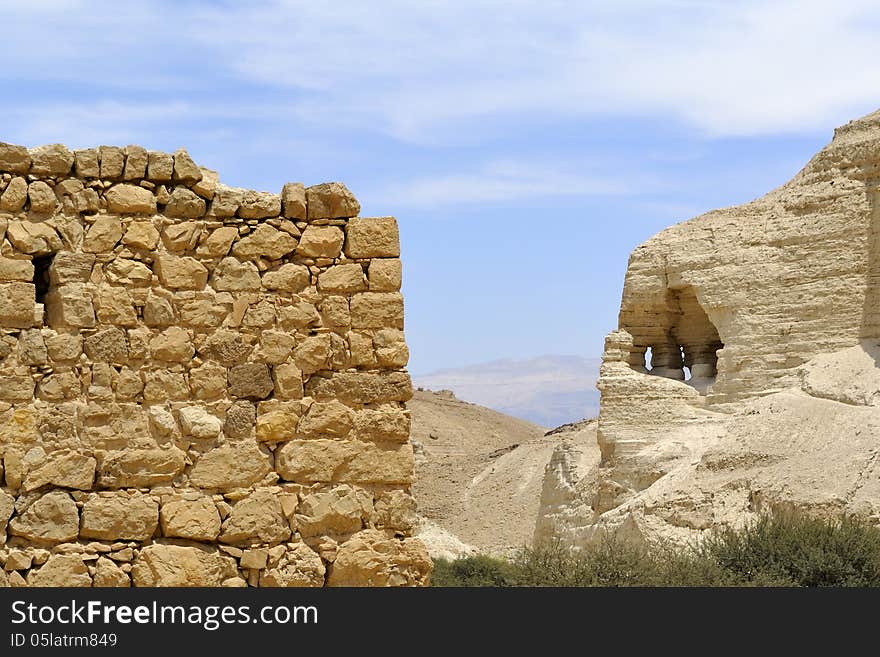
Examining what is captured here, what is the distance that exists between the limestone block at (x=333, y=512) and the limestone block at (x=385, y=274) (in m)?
1.11

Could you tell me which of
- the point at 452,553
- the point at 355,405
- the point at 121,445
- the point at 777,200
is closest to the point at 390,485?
the point at 355,405

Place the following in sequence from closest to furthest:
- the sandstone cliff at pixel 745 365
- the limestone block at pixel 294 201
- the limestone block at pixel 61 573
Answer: the limestone block at pixel 61 573, the limestone block at pixel 294 201, the sandstone cliff at pixel 745 365

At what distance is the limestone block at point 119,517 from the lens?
7.60 m

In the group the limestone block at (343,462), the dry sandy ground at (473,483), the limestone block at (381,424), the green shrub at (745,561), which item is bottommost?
the dry sandy ground at (473,483)

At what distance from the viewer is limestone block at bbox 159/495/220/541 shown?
25.3 ft

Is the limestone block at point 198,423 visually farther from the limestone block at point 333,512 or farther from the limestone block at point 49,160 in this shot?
the limestone block at point 49,160

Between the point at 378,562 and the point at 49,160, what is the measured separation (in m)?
2.75

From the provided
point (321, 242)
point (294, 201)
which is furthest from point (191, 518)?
point (294, 201)

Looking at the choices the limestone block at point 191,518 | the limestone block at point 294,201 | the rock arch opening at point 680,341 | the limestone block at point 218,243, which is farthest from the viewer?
the rock arch opening at point 680,341

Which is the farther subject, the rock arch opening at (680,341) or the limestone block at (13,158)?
the rock arch opening at (680,341)

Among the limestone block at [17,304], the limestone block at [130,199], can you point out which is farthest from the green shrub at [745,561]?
the limestone block at [17,304]

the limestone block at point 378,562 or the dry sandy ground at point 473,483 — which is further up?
the limestone block at point 378,562

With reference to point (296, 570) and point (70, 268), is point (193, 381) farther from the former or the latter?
point (296, 570)
